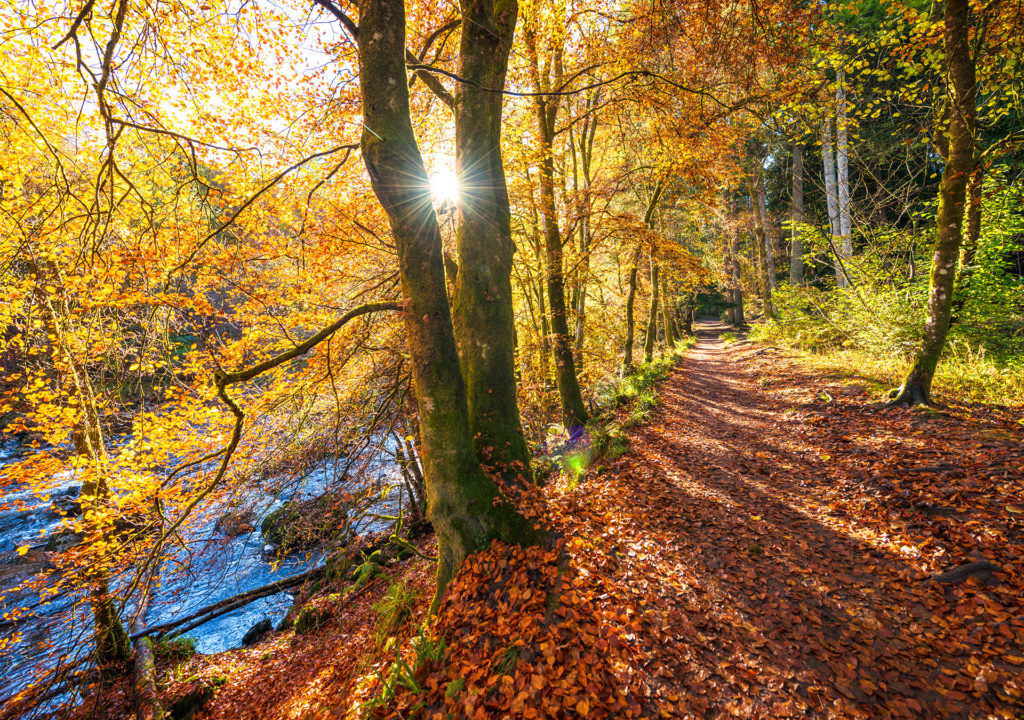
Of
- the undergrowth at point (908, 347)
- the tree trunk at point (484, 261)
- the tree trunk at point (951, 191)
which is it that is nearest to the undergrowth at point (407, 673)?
the tree trunk at point (484, 261)

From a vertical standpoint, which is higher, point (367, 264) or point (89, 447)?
point (367, 264)

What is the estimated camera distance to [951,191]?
234 inches

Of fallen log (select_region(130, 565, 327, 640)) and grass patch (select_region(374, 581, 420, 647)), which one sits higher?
grass patch (select_region(374, 581, 420, 647))

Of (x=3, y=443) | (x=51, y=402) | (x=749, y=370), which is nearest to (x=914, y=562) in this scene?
(x=749, y=370)

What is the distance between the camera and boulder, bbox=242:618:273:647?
8.10 metres

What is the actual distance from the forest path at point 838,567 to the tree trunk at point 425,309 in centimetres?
186

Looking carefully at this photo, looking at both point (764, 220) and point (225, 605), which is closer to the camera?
point (225, 605)

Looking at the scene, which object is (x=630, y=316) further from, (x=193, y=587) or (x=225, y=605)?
(x=193, y=587)

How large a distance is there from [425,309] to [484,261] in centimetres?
109

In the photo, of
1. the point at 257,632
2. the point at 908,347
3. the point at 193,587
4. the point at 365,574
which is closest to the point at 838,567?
the point at 908,347

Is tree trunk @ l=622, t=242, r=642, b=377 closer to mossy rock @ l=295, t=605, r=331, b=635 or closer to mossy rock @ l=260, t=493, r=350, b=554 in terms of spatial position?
mossy rock @ l=260, t=493, r=350, b=554

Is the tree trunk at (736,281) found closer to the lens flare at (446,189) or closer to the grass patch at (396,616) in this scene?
the lens flare at (446,189)

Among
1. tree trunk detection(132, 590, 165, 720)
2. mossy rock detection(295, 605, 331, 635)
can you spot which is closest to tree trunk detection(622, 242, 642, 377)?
mossy rock detection(295, 605, 331, 635)

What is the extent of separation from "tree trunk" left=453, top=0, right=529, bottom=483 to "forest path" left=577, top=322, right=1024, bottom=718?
2254mm
